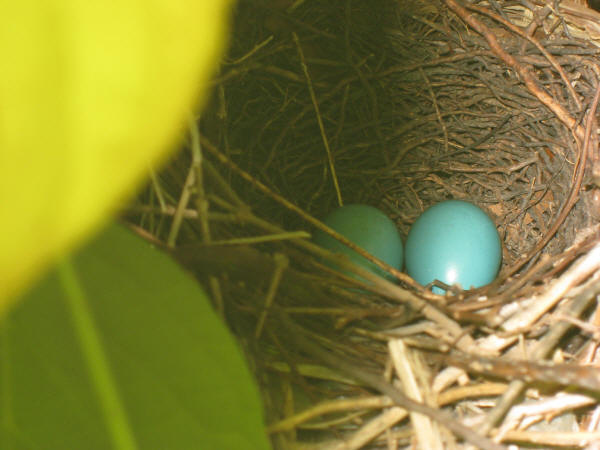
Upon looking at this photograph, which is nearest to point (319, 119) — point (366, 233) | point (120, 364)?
point (366, 233)

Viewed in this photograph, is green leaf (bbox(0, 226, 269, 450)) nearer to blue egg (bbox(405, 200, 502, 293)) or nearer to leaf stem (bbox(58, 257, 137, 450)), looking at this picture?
leaf stem (bbox(58, 257, 137, 450))

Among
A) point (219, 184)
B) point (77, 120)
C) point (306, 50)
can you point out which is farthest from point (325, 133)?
point (77, 120)

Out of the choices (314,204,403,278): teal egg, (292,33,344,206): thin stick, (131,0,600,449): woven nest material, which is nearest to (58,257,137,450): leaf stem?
(131,0,600,449): woven nest material

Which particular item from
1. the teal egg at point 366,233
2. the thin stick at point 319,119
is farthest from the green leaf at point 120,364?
the thin stick at point 319,119

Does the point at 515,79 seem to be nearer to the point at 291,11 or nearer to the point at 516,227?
the point at 516,227

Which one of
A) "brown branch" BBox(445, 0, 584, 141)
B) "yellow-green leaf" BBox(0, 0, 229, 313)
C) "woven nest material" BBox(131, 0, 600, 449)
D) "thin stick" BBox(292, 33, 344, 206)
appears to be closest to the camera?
"yellow-green leaf" BBox(0, 0, 229, 313)
